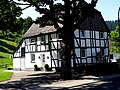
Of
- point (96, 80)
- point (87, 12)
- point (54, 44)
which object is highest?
point (87, 12)

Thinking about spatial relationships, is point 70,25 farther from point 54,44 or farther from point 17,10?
point 54,44

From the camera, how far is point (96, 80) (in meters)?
25.8

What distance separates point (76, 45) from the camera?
35719 mm

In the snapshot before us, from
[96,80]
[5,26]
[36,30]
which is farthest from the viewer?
[36,30]

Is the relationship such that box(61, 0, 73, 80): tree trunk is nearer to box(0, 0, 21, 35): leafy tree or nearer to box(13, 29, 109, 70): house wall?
box(0, 0, 21, 35): leafy tree

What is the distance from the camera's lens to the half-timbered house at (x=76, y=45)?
36.4 m

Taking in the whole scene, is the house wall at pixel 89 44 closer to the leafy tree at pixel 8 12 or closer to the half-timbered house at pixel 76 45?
the half-timbered house at pixel 76 45

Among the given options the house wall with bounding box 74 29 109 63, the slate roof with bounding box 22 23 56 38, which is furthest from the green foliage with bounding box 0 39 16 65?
the house wall with bounding box 74 29 109 63

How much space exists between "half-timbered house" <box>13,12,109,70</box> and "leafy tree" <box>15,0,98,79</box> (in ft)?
24.3

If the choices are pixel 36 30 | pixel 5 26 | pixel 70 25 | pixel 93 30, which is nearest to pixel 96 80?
pixel 70 25

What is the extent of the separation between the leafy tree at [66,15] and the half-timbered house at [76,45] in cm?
741

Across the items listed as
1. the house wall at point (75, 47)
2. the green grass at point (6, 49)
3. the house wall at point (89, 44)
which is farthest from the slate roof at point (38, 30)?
the green grass at point (6, 49)

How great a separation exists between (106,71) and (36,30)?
14917mm

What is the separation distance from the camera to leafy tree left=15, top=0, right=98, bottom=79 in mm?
25984
